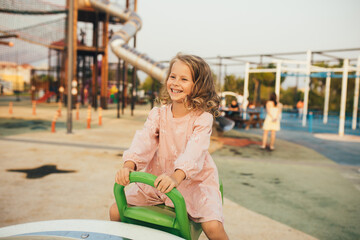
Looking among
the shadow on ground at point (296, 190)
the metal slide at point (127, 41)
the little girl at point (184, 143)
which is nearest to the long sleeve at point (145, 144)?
the little girl at point (184, 143)

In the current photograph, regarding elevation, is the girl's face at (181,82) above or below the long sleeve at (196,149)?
Answer: above

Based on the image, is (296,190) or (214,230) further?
(296,190)

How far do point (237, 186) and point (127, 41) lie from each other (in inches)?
508

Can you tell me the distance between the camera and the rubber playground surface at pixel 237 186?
2.88m

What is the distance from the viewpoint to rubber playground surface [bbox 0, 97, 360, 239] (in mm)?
2877

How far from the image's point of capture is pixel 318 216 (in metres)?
3.16

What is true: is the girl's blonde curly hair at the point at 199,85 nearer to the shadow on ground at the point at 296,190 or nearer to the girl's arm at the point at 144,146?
the girl's arm at the point at 144,146

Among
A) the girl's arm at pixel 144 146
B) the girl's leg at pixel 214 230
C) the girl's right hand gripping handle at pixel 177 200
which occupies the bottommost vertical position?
the girl's leg at pixel 214 230

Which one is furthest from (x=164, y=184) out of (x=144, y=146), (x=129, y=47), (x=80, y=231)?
(x=129, y=47)

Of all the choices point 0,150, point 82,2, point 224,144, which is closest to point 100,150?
point 0,150

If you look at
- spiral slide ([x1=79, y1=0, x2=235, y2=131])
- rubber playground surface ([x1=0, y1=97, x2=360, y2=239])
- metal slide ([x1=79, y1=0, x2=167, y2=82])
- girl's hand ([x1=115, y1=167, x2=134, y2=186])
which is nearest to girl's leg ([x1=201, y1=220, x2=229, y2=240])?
girl's hand ([x1=115, y1=167, x2=134, y2=186])

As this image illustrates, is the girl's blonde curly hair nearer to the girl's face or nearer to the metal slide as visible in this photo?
the girl's face

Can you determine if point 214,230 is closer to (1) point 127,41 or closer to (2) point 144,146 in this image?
(2) point 144,146

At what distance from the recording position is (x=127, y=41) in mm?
15430
